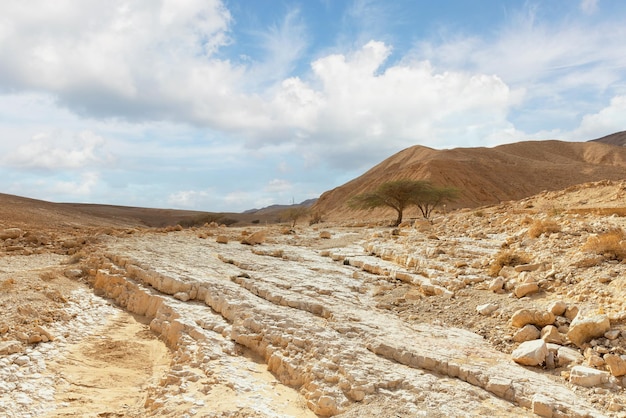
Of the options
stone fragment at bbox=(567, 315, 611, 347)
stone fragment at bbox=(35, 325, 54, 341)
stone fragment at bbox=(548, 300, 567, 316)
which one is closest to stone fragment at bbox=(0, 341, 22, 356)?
stone fragment at bbox=(35, 325, 54, 341)

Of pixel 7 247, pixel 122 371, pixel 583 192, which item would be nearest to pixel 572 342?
pixel 122 371

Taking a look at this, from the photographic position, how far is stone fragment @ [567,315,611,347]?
5.07m

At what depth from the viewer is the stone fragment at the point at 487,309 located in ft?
22.1

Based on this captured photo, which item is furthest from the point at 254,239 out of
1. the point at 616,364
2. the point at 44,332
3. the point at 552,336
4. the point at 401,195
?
the point at 401,195

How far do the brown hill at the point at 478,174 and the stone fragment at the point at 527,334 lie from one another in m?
36.7

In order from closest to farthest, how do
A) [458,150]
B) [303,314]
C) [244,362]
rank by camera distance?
1. [244,362]
2. [303,314]
3. [458,150]

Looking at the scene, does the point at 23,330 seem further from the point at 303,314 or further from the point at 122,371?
the point at 303,314

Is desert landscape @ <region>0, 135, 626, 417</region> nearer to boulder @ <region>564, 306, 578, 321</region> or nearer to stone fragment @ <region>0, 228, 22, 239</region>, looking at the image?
boulder @ <region>564, 306, 578, 321</region>

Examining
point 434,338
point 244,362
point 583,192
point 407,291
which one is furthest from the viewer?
point 583,192

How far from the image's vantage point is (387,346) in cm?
552

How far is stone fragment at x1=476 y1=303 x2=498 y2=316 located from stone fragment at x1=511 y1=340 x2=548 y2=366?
4.76 ft

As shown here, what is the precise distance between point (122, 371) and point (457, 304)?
5.35m

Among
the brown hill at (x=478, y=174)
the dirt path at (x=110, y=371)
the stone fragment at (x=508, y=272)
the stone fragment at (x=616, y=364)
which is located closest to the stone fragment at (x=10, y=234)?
A: the dirt path at (x=110, y=371)

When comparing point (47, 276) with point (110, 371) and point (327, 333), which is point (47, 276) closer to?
point (110, 371)
